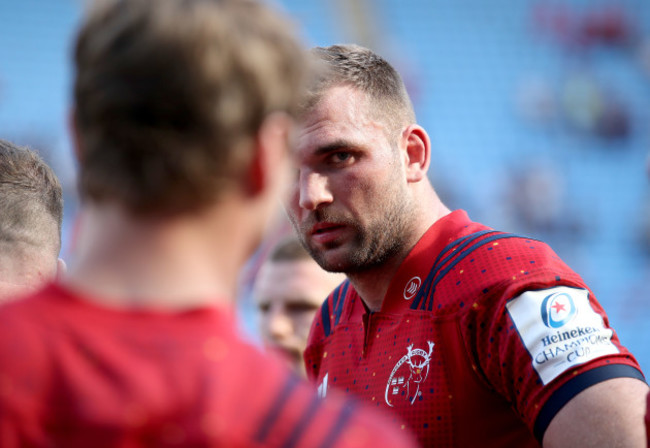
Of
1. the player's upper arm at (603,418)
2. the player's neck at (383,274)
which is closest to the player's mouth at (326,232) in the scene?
the player's neck at (383,274)

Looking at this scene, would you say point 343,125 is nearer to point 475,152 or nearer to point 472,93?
point 475,152

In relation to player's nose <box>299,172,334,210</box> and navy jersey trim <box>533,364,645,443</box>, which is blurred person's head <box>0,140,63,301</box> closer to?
player's nose <box>299,172,334,210</box>

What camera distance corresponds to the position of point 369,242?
7.72 feet

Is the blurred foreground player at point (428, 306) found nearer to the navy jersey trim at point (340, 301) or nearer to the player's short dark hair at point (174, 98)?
the navy jersey trim at point (340, 301)

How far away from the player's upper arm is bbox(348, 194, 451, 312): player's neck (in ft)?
2.38

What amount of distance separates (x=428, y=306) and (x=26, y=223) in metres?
1.03

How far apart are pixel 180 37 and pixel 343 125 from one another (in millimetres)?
1425

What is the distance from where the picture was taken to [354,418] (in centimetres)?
100

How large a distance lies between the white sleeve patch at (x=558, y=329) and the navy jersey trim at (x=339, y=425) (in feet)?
3.01

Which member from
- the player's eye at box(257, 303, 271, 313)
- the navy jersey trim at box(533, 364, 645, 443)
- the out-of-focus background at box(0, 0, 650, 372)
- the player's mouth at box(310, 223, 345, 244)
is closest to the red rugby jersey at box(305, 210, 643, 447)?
the navy jersey trim at box(533, 364, 645, 443)

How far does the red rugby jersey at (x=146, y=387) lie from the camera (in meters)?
0.93

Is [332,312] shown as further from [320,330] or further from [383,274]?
[383,274]

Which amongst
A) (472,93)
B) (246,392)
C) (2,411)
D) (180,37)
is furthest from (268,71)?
(472,93)

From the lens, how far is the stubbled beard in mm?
2348
